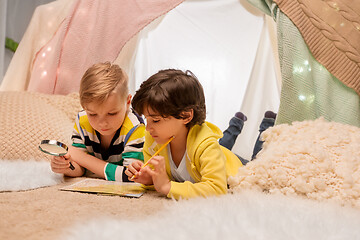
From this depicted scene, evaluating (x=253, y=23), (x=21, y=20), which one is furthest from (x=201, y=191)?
(x=21, y=20)

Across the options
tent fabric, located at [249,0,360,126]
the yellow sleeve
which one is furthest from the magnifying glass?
tent fabric, located at [249,0,360,126]

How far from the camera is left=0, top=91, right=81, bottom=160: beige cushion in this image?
51.5 inches

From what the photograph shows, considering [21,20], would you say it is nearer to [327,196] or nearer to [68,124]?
[68,124]

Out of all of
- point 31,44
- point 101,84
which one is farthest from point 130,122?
point 31,44

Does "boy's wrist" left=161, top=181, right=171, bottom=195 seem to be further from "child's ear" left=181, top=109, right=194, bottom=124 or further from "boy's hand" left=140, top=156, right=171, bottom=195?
"child's ear" left=181, top=109, right=194, bottom=124

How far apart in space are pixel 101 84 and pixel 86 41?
967mm

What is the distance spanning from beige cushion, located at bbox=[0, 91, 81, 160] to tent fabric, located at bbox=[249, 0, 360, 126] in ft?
3.11

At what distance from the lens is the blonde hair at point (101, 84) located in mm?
1130

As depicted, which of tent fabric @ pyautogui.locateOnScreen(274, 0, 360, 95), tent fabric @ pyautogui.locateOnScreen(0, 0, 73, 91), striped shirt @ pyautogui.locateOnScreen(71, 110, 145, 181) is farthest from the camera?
tent fabric @ pyautogui.locateOnScreen(0, 0, 73, 91)

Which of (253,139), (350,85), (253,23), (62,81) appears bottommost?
(253,139)

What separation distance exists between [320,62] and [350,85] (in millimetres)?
167

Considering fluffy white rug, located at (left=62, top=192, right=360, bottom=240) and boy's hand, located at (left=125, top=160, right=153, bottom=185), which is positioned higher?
fluffy white rug, located at (left=62, top=192, right=360, bottom=240)

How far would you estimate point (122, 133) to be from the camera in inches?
50.9

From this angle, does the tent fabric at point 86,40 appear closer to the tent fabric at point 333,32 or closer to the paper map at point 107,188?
the tent fabric at point 333,32
